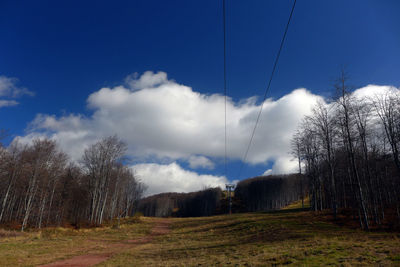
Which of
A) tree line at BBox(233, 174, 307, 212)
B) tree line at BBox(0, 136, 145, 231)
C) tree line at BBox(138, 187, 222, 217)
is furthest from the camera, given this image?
tree line at BBox(138, 187, 222, 217)

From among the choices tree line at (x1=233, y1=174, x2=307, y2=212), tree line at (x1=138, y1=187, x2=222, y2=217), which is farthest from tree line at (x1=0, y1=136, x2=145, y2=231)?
tree line at (x1=138, y1=187, x2=222, y2=217)

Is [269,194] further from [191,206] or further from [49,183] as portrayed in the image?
[49,183]

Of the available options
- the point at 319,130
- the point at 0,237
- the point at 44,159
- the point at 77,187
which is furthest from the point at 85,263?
the point at 77,187

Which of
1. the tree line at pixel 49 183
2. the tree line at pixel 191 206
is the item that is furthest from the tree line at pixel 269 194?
the tree line at pixel 49 183

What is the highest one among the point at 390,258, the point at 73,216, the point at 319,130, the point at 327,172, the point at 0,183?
the point at 319,130

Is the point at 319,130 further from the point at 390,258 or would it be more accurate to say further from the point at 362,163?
the point at 390,258

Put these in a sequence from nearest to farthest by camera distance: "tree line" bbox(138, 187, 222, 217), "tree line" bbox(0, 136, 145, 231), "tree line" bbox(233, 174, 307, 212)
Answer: "tree line" bbox(0, 136, 145, 231) → "tree line" bbox(233, 174, 307, 212) → "tree line" bbox(138, 187, 222, 217)

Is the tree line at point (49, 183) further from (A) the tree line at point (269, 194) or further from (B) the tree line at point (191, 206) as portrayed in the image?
(B) the tree line at point (191, 206)

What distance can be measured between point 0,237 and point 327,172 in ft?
139

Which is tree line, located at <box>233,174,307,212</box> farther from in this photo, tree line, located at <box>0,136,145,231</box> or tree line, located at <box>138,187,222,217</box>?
tree line, located at <box>0,136,145,231</box>

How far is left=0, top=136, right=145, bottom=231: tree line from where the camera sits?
34.9 m

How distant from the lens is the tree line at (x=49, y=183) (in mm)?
34938

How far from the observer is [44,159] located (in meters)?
35.2

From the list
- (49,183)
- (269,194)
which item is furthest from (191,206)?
(49,183)
